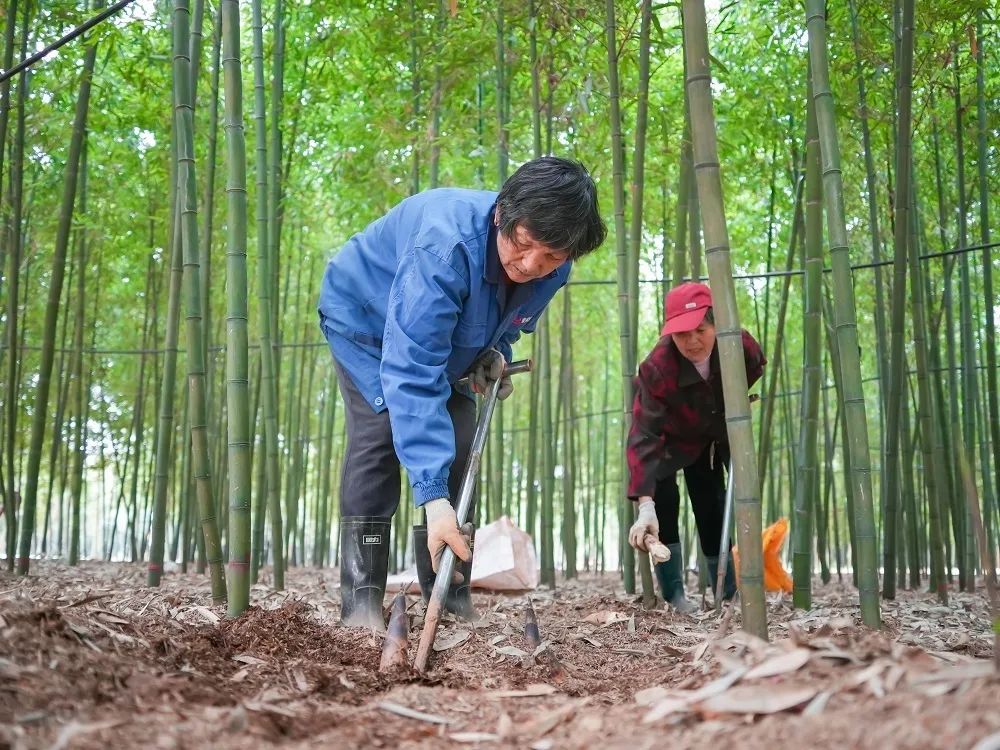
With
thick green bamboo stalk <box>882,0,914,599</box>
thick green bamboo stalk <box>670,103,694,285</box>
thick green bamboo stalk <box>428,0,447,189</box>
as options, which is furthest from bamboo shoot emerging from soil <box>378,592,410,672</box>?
thick green bamboo stalk <box>428,0,447,189</box>

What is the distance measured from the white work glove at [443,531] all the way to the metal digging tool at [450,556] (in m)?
0.04

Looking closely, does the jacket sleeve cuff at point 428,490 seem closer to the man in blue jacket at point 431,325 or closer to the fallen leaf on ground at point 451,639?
the man in blue jacket at point 431,325

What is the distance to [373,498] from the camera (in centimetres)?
259

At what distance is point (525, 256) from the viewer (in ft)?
7.29

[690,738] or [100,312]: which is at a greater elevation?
[100,312]

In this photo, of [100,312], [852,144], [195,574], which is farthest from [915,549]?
[100,312]

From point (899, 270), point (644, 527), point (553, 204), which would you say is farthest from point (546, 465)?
point (553, 204)

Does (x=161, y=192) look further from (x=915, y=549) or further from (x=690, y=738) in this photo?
(x=690, y=738)

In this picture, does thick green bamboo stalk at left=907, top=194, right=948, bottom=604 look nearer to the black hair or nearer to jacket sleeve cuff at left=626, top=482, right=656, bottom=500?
jacket sleeve cuff at left=626, top=482, right=656, bottom=500

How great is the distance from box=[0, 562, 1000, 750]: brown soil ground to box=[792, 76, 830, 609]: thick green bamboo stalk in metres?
0.73

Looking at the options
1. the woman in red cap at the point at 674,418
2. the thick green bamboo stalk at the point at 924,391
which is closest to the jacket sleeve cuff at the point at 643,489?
the woman in red cap at the point at 674,418

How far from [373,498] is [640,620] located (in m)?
0.97

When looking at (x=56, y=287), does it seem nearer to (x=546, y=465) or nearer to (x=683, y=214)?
(x=546, y=465)

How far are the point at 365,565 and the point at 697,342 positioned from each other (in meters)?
1.41
